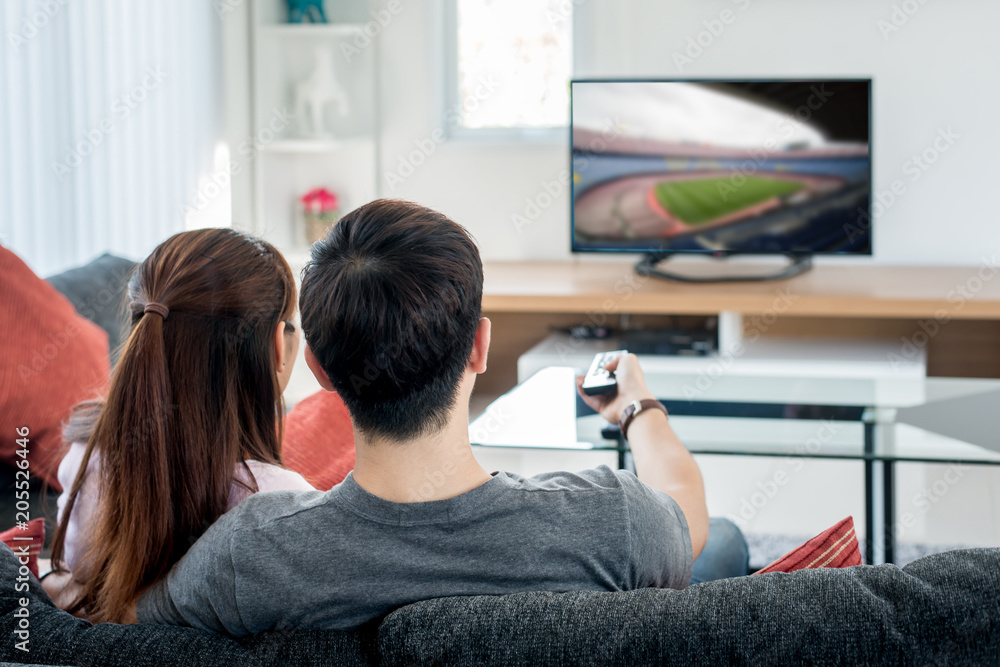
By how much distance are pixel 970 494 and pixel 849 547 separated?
194 centimetres

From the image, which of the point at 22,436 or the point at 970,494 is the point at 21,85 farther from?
the point at 970,494

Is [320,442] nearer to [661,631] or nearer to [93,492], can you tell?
[93,492]

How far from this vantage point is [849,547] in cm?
94

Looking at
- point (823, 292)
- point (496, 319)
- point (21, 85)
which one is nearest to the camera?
point (21, 85)

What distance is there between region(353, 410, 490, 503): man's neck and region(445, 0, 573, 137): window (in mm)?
2948

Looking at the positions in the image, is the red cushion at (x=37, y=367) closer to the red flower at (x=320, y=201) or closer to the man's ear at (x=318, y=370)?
the man's ear at (x=318, y=370)

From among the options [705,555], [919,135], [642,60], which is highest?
[642,60]

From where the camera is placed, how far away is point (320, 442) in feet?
4.53

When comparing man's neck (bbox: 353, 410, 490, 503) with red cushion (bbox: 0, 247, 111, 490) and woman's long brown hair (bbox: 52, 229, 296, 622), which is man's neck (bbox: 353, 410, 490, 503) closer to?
woman's long brown hair (bbox: 52, 229, 296, 622)

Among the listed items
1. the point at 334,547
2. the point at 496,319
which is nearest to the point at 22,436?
the point at 334,547

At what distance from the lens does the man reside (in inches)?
32.1

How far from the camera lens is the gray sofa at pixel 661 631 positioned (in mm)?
673

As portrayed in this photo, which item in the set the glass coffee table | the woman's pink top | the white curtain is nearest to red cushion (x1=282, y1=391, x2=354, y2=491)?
the woman's pink top

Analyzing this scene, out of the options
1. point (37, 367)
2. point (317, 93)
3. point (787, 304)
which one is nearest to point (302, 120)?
point (317, 93)
